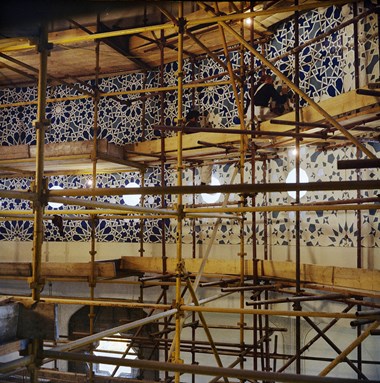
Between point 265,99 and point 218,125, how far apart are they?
205cm

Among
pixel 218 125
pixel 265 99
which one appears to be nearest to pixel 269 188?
pixel 265 99

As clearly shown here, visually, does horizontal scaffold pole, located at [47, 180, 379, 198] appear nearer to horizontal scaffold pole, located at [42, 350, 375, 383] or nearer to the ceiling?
horizontal scaffold pole, located at [42, 350, 375, 383]

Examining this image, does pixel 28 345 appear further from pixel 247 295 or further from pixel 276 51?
pixel 276 51

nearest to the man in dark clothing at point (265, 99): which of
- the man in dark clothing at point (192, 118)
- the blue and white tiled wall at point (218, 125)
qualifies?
the blue and white tiled wall at point (218, 125)

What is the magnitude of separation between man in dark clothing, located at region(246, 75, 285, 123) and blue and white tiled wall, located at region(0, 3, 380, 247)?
2.83 ft

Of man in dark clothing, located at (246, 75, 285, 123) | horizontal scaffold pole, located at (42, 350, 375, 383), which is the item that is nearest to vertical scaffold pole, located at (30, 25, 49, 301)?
horizontal scaffold pole, located at (42, 350, 375, 383)

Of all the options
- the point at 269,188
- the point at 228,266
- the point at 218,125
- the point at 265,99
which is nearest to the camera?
the point at 269,188

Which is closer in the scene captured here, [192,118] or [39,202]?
[39,202]

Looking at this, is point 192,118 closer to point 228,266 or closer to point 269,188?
point 228,266

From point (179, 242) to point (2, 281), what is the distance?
694 cm

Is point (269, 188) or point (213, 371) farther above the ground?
point (269, 188)

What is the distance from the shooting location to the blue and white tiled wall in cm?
774

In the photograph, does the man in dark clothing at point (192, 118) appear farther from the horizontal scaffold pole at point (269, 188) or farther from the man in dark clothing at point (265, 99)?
the horizontal scaffold pole at point (269, 188)

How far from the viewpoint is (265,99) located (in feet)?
24.4
